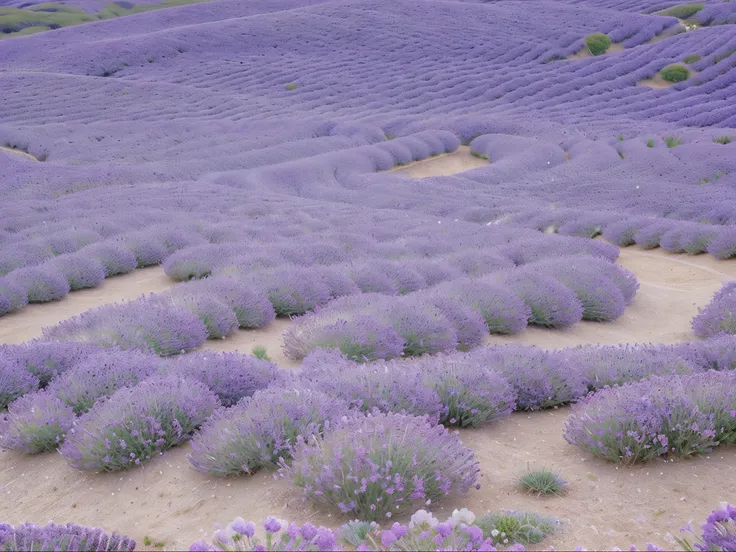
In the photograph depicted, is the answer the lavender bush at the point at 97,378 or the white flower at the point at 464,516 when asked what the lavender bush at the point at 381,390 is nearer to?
the lavender bush at the point at 97,378

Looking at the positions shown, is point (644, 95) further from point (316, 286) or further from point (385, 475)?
point (385, 475)

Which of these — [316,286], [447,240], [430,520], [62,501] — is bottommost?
[447,240]

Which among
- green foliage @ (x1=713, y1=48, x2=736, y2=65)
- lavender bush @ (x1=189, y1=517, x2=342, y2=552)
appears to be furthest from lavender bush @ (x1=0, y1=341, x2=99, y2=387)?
green foliage @ (x1=713, y1=48, x2=736, y2=65)

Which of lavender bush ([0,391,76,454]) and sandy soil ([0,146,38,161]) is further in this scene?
sandy soil ([0,146,38,161])

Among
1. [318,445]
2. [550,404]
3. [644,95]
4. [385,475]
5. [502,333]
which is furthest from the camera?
[644,95]

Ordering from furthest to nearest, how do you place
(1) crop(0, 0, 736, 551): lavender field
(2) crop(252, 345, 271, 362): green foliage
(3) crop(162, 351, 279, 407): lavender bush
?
(2) crop(252, 345, 271, 362): green foliage → (3) crop(162, 351, 279, 407): lavender bush → (1) crop(0, 0, 736, 551): lavender field

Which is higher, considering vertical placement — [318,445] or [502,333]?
[318,445]

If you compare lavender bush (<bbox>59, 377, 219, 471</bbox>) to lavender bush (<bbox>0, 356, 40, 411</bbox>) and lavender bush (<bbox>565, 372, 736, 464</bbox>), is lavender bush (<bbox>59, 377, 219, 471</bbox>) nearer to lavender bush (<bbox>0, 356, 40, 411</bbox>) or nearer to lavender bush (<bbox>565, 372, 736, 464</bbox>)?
lavender bush (<bbox>0, 356, 40, 411</bbox>)

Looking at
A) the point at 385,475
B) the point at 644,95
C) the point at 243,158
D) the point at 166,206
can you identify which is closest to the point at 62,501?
the point at 385,475
